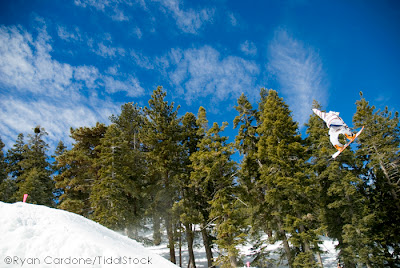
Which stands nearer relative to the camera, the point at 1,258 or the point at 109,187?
the point at 1,258

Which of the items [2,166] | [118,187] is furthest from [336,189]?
[2,166]

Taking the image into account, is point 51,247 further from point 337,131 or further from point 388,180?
point 388,180

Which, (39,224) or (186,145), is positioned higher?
(186,145)

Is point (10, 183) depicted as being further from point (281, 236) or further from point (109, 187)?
point (281, 236)

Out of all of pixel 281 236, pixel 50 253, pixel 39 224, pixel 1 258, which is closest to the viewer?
pixel 1 258

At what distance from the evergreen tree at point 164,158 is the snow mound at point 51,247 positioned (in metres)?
11.2

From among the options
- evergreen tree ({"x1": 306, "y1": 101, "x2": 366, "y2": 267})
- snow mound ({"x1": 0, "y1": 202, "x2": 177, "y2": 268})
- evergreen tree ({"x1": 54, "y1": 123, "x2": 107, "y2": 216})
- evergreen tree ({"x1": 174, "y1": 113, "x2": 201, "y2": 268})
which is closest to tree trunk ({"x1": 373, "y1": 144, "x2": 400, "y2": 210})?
evergreen tree ({"x1": 306, "y1": 101, "x2": 366, "y2": 267})

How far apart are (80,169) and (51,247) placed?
1779 cm

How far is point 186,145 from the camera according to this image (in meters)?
21.0

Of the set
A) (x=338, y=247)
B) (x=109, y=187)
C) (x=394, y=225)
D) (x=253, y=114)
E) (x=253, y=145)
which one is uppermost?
(x=253, y=114)

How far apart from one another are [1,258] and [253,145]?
60.2ft

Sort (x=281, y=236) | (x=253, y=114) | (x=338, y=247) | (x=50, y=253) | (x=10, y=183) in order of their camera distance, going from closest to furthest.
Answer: (x=50, y=253)
(x=281, y=236)
(x=338, y=247)
(x=253, y=114)
(x=10, y=183)

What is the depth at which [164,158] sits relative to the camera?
19422 mm

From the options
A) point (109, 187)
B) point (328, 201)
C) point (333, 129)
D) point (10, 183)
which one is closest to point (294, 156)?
point (328, 201)
